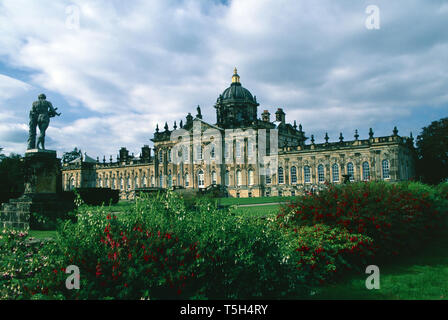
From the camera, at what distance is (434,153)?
4828 cm

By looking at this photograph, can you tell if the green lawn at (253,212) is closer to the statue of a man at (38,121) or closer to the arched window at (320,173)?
the statue of a man at (38,121)

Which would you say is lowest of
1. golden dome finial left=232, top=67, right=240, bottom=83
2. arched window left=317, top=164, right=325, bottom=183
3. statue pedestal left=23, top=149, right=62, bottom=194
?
statue pedestal left=23, top=149, right=62, bottom=194

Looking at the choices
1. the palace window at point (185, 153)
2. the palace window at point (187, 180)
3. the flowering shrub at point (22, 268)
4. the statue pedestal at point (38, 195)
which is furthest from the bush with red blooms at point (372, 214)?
the palace window at point (185, 153)

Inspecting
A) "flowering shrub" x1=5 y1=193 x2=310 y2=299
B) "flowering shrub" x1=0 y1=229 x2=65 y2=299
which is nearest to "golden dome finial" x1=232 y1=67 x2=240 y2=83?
"flowering shrub" x1=0 y1=229 x2=65 y2=299

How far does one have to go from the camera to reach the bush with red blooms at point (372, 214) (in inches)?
365

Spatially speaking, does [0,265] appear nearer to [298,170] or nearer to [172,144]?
[298,170]

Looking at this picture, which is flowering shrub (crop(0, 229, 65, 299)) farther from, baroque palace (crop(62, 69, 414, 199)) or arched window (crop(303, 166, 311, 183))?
arched window (crop(303, 166, 311, 183))

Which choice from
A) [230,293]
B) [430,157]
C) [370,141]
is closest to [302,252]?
[230,293]

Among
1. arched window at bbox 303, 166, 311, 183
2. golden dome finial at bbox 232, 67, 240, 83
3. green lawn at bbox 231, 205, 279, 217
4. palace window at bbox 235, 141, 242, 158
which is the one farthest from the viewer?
golden dome finial at bbox 232, 67, 240, 83

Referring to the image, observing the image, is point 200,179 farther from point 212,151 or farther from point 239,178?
point 239,178

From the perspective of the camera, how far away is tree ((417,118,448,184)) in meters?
47.6

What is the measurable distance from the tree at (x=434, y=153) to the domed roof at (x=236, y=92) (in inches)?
1076

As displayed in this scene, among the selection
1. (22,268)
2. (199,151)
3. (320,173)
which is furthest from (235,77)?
(22,268)

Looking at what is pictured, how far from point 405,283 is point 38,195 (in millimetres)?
12019
